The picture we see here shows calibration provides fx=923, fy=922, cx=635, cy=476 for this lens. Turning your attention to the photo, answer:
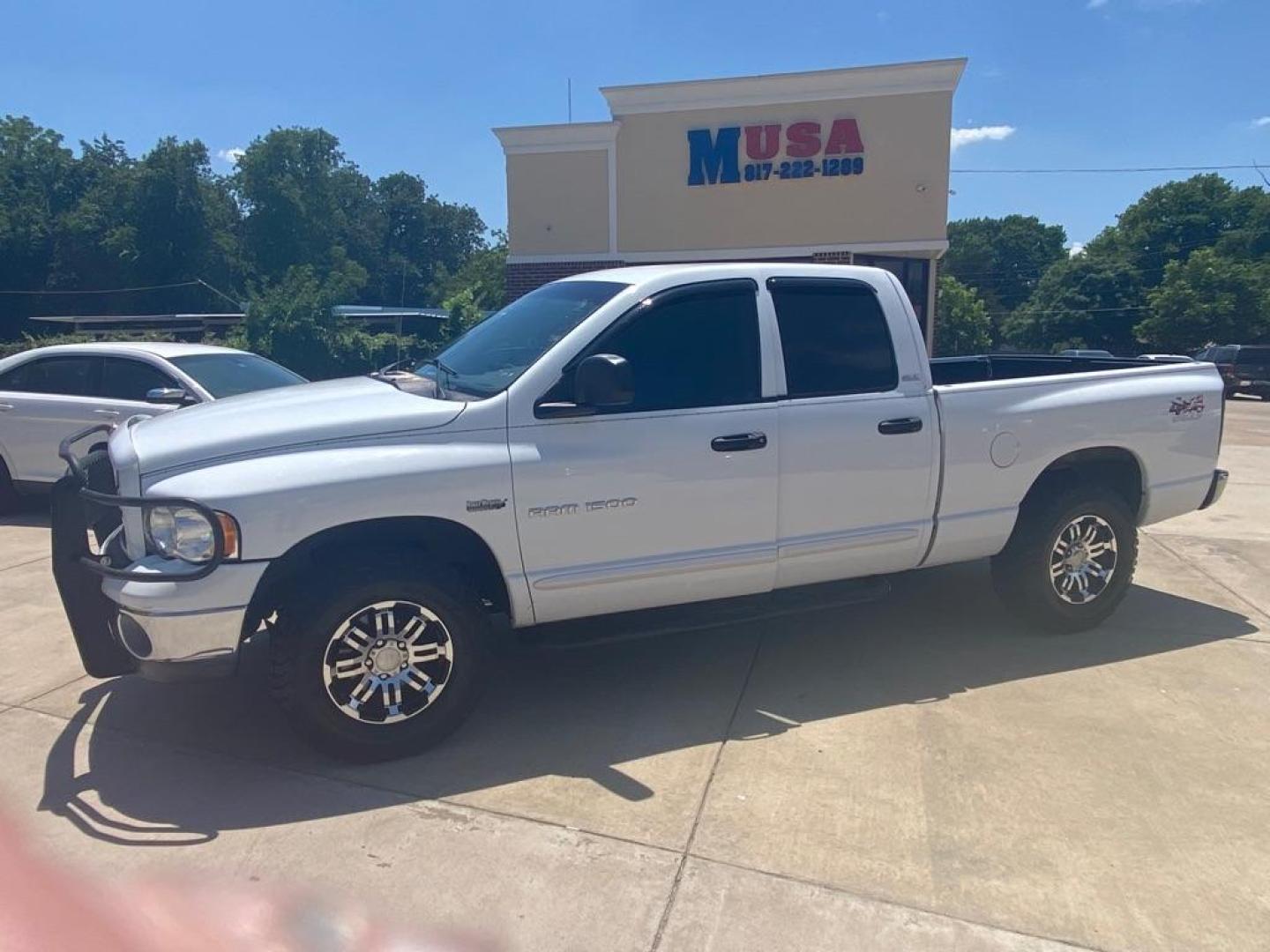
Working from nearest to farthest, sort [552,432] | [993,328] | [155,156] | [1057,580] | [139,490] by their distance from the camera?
[139,490]
[552,432]
[1057,580]
[155,156]
[993,328]

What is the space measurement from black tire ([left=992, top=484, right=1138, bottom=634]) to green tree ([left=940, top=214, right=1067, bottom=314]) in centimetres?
9321

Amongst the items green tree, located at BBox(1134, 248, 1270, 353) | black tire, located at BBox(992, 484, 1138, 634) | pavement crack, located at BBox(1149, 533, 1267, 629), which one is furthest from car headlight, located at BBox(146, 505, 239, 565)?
green tree, located at BBox(1134, 248, 1270, 353)

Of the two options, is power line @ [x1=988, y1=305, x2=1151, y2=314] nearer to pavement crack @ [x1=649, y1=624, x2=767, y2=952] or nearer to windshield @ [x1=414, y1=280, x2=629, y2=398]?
pavement crack @ [x1=649, y1=624, x2=767, y2=952]

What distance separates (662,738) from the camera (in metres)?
4.12

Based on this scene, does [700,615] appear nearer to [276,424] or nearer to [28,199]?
[276,424]

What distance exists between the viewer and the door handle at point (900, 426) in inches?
181

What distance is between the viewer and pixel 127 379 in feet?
27.2

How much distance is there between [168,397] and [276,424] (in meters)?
4.12

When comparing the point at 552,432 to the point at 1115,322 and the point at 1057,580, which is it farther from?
the point at 1115,322

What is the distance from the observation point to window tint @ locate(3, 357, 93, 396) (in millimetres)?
8430

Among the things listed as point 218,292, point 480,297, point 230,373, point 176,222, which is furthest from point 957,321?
point 230,373

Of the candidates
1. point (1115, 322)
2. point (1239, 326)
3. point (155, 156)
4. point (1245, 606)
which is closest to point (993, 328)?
point (1115, 322)

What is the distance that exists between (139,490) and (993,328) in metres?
89.0

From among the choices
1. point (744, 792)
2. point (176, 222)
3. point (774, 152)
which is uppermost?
point (176, 222)
